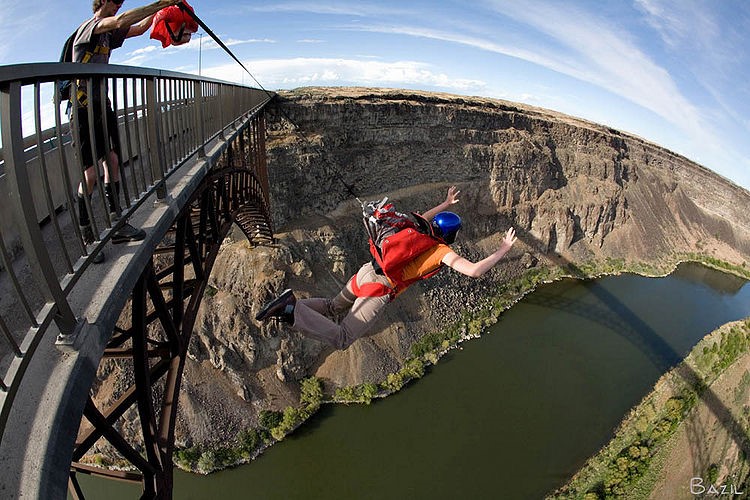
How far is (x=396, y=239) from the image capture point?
16.5 ft

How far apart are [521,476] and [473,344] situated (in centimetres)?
909

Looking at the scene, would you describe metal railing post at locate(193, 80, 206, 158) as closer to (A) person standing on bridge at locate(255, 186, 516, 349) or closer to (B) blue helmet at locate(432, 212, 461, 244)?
(A) person standing on bridge at locate(255, 186, 516, 349)

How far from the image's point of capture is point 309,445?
1658cm

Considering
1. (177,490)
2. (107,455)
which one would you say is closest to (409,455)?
(177,490)

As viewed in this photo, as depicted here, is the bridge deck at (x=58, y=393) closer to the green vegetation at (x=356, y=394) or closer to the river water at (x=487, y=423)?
the river water at (x=487, y=423)

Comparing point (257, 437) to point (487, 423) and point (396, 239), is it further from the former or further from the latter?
point (396, 239)

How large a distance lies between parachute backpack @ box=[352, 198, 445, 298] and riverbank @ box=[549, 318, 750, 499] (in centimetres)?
1424

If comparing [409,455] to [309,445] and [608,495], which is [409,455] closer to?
[309,445]

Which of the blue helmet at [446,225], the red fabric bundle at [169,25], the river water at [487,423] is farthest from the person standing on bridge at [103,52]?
the river water at [487,423]

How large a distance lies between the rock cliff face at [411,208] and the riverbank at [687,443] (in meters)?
10.8

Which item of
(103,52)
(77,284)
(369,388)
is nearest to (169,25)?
(103,52)

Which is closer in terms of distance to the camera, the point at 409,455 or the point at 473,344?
the point at 409,455

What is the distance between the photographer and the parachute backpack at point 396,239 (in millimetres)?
5000

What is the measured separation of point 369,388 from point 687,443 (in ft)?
43.7
